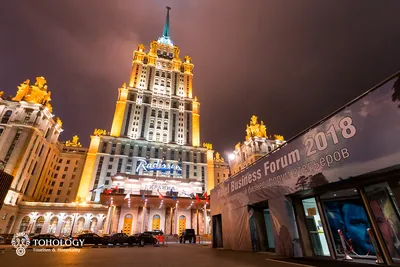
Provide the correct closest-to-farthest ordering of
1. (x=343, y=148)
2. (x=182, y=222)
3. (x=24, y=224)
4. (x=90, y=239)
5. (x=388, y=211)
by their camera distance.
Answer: (x=388, y=211) → (x=343, y=148) → (x=90, y=239) → (x=182, y=222) → (x=24, y=224)

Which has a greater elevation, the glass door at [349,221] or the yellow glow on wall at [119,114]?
the yellow glow on wall at [119,114]

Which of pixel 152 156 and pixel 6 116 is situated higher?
pixel 6 116

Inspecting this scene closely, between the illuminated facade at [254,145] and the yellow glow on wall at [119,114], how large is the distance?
171 feet

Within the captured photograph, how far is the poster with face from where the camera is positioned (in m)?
9.32

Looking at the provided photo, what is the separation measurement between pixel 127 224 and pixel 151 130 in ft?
134

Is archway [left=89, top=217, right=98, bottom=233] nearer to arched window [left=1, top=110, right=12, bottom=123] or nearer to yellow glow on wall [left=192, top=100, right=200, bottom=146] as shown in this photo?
arched window [left=1, top=110, right=12, bottom=123]

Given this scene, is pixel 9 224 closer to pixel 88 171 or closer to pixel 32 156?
pixel 32 156

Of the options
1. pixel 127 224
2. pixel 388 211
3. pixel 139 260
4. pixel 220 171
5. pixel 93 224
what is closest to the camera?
pixel 388 211

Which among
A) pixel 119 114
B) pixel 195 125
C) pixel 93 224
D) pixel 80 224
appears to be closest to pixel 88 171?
pixel 80 224

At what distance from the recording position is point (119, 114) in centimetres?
7969

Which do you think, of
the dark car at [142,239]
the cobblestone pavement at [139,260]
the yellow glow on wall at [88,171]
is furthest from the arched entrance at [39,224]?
the cobblestone pavement at [139,260]

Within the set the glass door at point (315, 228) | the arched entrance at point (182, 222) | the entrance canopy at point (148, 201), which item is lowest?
the glass door at point (315, 228)

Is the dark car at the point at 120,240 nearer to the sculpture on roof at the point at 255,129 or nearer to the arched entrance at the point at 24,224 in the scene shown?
the arched entrance at the point at 24,224

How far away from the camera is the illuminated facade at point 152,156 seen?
1763 inches
